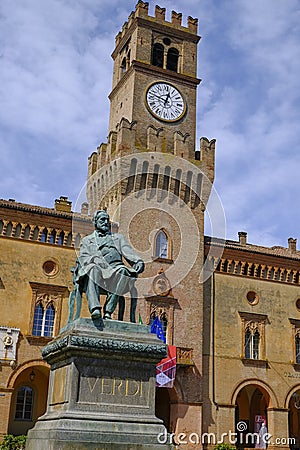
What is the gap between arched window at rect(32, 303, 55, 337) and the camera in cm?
3178

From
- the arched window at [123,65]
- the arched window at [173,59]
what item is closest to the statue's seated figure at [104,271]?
the arched window at [173,59]

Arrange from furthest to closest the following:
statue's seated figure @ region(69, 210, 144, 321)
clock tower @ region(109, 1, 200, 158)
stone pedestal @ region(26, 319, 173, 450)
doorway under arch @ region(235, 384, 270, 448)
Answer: doorway under arch @ region(235, 384, 270, 448), clock tower @ region(109, 1, 200, 158), statue's seated figure @ region(69, 210, 144, 321), stone pedestal @ region(26, 319, 173, 450)

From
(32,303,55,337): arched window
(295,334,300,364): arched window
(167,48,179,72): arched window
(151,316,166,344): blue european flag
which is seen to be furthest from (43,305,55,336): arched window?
(167,48,179,72): arched window

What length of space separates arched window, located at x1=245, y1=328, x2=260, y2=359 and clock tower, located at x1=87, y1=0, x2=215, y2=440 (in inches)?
146

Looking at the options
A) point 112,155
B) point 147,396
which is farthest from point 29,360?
point 147,396

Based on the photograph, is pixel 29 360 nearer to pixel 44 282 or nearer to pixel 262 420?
pixel 44 282

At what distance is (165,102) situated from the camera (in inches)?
1545

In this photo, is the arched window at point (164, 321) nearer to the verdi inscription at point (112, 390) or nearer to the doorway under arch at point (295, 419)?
the doorway under arch at point (295, 419)

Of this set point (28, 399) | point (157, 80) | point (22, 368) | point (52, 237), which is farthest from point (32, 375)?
point (157, 80)

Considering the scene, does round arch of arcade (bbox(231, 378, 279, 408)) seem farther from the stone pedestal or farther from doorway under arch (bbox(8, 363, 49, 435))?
the stone pedestal

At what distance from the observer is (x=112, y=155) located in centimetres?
3672

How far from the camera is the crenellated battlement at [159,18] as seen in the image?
40.3 m

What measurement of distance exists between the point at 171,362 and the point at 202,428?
403 cm

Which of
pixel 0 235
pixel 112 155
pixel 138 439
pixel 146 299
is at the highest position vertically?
pixel 112 155
